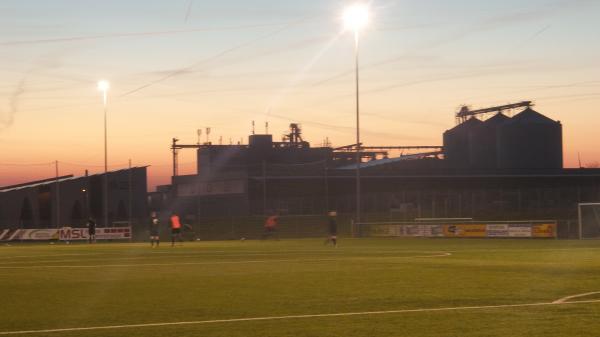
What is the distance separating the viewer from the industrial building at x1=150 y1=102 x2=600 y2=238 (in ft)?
258

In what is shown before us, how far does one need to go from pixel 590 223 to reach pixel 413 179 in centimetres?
5311

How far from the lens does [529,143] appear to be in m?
128

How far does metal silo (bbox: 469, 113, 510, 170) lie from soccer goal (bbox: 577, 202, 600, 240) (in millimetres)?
70003

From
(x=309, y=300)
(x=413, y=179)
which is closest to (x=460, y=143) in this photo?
(x=413, y=179)

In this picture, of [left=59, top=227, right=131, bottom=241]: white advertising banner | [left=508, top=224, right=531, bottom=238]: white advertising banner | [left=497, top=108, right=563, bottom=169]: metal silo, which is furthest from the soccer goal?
[left=497, top=108, right=563, bottom=169]: metal silo

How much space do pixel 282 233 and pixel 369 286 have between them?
61.5 m

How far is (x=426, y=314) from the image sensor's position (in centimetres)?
1497

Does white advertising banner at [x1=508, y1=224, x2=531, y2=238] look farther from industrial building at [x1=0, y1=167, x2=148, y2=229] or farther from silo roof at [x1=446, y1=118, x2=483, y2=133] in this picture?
silo roof at [x1=446, y1=118, x2=483, y2=133]

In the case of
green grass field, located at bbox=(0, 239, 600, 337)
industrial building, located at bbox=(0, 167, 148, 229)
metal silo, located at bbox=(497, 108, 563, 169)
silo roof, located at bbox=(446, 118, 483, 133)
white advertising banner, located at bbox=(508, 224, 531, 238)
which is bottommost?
green grass field, located at bbox=(0, 239, 600, 337)

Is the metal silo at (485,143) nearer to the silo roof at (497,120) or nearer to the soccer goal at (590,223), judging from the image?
the silo roof at (497,120)

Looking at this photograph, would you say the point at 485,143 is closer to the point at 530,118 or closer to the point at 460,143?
the point at 460,143

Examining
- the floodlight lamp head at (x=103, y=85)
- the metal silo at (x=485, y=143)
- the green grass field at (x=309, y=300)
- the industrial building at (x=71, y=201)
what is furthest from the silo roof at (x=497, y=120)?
the green grass field at (x=309, y=300)

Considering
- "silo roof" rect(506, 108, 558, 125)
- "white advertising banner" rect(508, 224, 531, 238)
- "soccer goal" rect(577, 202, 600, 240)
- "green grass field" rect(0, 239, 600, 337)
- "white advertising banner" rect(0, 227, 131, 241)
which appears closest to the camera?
"green grass field" rect(0, 239, 600, 337)

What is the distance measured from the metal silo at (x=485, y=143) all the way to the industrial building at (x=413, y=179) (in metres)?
0.14
